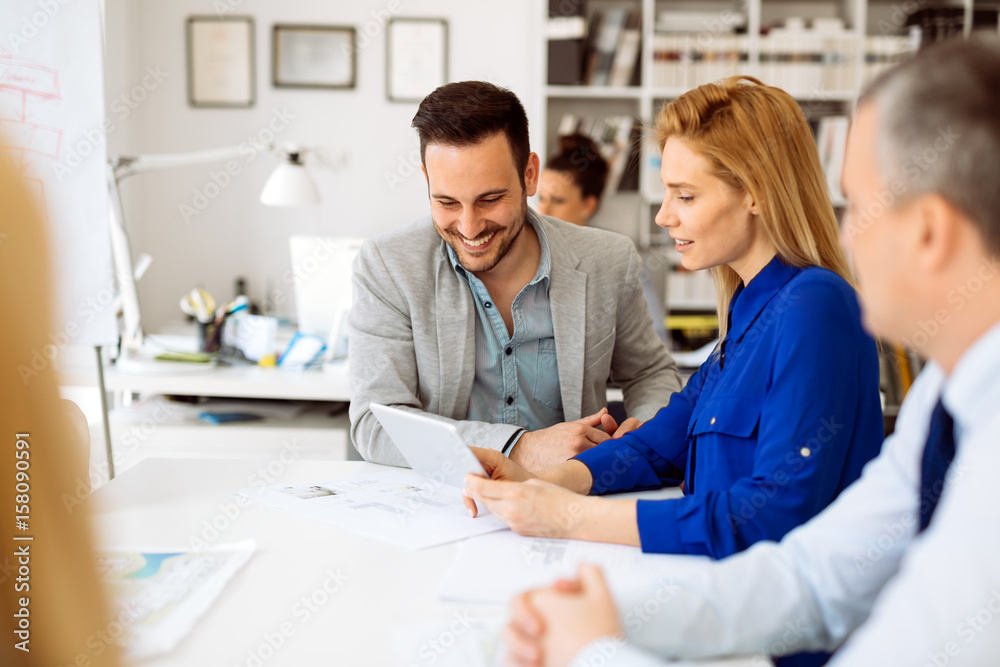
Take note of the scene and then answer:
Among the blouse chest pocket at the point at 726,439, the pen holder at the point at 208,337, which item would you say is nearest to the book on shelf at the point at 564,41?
the pen holder at the point at 208,337

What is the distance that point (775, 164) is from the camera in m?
1.18

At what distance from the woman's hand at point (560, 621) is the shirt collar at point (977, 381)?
0.34 m

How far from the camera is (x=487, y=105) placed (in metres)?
1.63

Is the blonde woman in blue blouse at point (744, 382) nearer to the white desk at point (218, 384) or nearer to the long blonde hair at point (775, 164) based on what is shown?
the long blonde hair at point (775, 164)

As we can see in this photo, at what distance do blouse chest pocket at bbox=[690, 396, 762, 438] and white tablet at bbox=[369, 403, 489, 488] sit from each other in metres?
0.33

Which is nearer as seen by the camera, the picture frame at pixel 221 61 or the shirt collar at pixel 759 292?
the shirt collar at pixel 759 292

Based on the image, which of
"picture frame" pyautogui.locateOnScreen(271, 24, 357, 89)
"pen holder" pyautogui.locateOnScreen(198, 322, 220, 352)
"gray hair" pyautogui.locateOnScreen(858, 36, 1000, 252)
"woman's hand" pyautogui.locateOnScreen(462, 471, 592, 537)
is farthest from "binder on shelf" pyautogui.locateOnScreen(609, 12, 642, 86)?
"gray hair" pyautogui.locateOnScreen(858, 36, 1000, 252)

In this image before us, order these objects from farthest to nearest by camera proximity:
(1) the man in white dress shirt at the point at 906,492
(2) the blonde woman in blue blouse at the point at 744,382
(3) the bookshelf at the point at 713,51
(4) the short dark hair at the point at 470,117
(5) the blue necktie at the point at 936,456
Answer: (3) the bookshelf at the point at 713,51 < (4) the short dark hair at the point at 470,117 < (2) the blonde woman in blue blouse at the point at 744,382 < (5) the blue necktie at the point at 936,456 < (1) the man in white dress shirt at the point at 906,492

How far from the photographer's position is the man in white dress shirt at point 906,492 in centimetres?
61

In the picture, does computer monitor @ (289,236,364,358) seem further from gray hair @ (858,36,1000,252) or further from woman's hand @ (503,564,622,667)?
gray hair @ (858,36,1000,252)

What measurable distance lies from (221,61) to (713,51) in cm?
235

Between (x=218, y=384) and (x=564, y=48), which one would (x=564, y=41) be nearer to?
(x=564, y=48)

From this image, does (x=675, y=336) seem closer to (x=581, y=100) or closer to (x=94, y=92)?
(x=581, y=100)

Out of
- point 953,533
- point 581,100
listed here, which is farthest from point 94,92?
point 581,100
